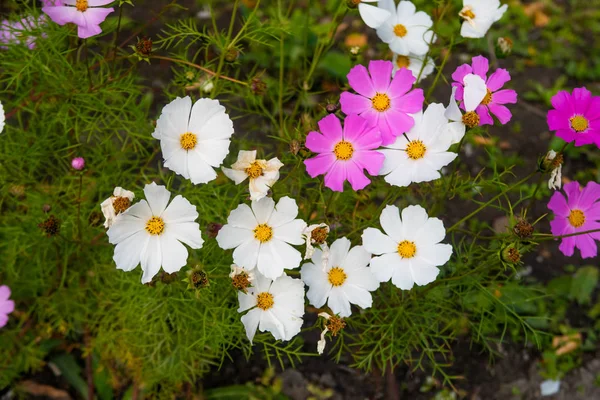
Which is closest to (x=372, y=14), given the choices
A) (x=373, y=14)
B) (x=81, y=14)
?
(x=373, y=14)

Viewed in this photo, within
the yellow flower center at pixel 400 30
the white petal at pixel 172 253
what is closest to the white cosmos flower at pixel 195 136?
the white petal at pixel 172 253

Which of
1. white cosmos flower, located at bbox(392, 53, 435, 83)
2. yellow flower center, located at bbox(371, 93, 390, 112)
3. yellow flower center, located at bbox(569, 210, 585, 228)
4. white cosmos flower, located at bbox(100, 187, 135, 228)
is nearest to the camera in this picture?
white cosmos flower, located at bbox(100, 187, 135, 228)

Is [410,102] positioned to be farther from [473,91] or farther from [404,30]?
[404,30]

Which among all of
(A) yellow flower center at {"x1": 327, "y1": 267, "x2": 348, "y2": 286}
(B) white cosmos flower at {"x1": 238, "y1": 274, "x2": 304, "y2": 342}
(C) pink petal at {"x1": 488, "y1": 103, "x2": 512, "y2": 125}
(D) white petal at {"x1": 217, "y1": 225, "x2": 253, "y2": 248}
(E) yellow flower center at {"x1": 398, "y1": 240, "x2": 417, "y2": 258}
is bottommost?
(B) white cosmos flower at {"x1": 238, "y1": 274, "x2": 304, "y2": 342}

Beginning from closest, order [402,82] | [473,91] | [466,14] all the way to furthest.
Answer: [473,91]
[402,82]
[466,14]

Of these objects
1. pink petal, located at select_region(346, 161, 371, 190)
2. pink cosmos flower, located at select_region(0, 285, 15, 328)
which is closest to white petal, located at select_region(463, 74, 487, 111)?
pink petal, located at select_region(346, 161, 371, 190)

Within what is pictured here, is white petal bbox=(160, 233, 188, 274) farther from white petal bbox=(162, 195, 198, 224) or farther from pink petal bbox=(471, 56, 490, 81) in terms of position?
pink petal bbox=(471, 56, 490, 81)
